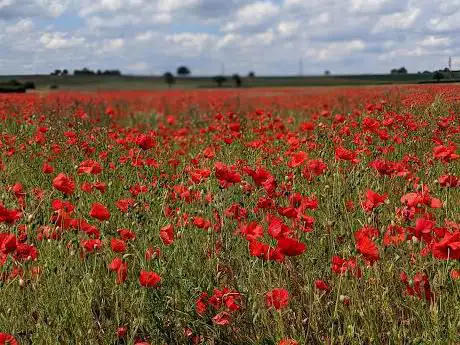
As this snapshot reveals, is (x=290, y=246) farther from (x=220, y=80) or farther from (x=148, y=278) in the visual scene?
(x=220, y=80)

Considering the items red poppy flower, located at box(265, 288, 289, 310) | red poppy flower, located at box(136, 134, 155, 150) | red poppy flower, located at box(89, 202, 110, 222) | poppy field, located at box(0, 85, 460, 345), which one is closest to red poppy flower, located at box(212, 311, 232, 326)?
poppy field, located at box(0, 85, 460, 345)

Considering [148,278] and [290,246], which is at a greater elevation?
[290,246]

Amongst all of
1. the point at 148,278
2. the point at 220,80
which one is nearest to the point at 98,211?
the point at 148,278

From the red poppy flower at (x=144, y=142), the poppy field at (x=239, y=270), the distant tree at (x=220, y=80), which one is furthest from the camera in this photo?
the distant tree at (x=220, y=80)

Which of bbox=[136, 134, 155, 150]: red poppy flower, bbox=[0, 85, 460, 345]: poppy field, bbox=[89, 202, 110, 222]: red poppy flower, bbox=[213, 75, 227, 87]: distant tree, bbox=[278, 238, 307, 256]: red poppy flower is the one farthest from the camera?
Result: bbox=[213, 75, 227, 87]: distant tree

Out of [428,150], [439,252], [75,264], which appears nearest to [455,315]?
[439,252]

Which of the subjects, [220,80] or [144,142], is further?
[220,80]

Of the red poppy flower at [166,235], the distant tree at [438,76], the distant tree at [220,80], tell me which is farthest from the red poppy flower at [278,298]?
the distant tree at [220,80]

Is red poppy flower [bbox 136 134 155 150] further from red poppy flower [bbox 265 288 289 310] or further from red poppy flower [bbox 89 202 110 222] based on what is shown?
red poppy flower [bbox 265 288 289 310]


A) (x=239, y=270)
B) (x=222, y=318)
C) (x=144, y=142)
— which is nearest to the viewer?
(x=222, y=318)

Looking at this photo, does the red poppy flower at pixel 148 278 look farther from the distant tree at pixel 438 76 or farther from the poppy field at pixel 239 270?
the distant tree at pixel 438 76

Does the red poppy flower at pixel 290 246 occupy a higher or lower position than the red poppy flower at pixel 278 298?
higher

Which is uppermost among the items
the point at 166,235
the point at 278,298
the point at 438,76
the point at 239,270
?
the point at 438,76

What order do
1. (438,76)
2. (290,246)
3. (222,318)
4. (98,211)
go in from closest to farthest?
(290,246) < (222,318) < (98,211) < (438,76)
